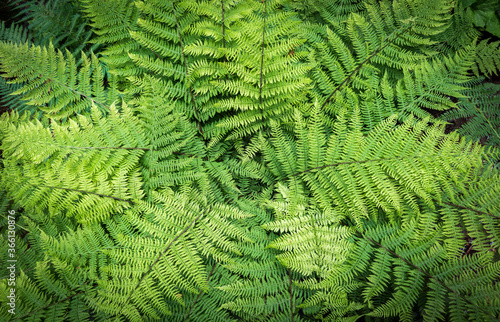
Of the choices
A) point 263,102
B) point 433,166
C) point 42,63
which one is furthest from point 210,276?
point 42,63

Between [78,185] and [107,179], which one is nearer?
[78,185]

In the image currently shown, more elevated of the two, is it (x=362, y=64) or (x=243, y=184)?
(x=362, y=64)

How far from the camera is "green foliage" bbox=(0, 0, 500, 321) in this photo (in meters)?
2.25

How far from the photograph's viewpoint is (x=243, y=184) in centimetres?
300

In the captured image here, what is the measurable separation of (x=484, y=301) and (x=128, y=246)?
121 inches

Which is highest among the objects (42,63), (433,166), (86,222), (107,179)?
(42,63)

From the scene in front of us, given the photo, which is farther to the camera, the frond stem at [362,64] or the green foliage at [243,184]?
the frond stem at [362,64]

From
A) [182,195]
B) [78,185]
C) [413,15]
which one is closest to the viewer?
[78,185]

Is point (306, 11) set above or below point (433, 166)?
above

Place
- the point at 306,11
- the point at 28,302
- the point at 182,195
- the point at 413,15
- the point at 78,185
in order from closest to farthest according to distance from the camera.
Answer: the point at 28,302 < the point at 78,185 < the point at 182,195 < the point at 413,15 < the point at 306,11

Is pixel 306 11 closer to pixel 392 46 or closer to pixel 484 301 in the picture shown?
pixel 392 46

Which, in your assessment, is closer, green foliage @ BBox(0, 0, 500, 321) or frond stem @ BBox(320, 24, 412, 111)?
green foliage @ BBox(0, 0, 500, 321)

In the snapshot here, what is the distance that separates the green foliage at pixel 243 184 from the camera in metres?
2.25

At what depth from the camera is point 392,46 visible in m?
2.96
